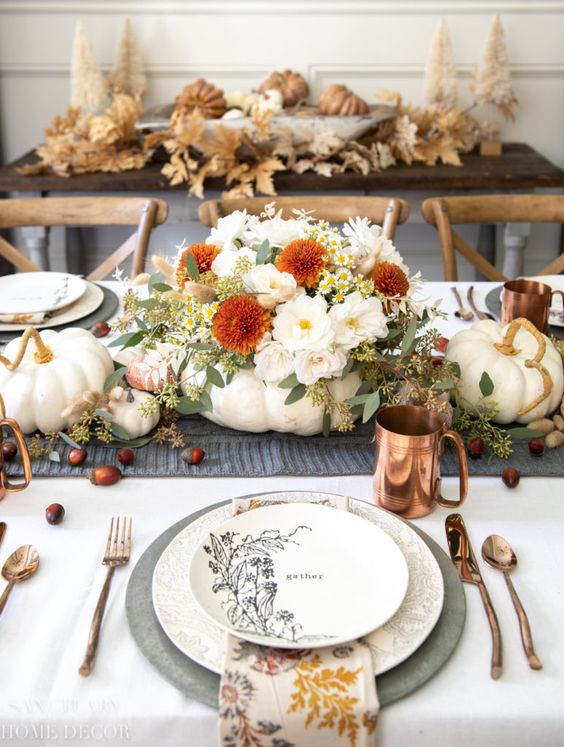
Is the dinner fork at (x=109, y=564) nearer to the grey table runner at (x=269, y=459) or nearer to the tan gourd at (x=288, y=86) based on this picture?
the grey table runner at (x=269, y=459)

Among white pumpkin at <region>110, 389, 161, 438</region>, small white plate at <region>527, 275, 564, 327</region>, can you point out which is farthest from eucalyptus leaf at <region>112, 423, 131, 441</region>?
small white plate at <region>527, 275, 564, 327</region>

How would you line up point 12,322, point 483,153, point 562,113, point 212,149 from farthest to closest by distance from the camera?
point 562,113 → point 483,153 → point 212,149 → point 12,322

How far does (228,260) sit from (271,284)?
8 cm

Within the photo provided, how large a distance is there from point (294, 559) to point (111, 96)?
2.43 m

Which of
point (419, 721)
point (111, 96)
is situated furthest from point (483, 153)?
point (419, 721)

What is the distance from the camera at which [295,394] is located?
2.98ft

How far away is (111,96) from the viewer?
9.07 feet

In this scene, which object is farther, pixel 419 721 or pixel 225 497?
pixel 225 497

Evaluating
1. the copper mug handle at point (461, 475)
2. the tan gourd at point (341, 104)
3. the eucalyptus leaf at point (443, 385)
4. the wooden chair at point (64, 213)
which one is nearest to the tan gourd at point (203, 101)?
the tan gourd at point (341, 104)

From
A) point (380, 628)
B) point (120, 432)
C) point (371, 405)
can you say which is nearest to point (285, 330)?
point (371, 405)

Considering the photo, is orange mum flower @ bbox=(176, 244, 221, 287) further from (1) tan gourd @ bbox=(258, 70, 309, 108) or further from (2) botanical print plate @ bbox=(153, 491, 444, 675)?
(1) tan gourd @ bbox=(258, 70, 309, 108)

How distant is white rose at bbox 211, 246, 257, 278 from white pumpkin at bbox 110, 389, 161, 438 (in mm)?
176

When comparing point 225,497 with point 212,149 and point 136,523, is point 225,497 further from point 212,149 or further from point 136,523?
point 212,149

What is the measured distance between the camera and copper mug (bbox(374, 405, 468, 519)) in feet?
2.61
